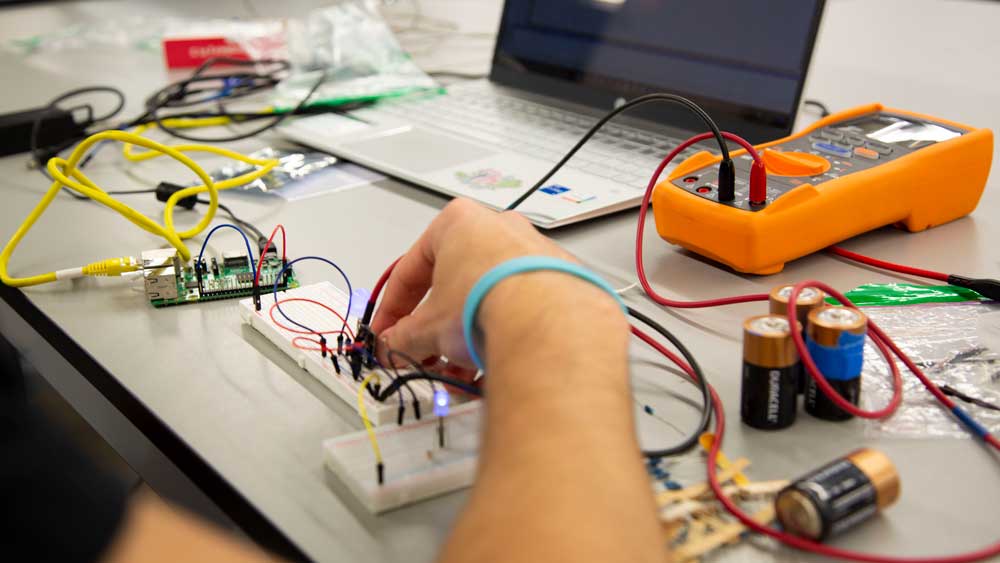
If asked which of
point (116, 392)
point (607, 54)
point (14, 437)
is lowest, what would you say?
Result: point (14, 437)

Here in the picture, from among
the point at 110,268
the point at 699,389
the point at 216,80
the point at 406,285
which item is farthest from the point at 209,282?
the point at 216,80

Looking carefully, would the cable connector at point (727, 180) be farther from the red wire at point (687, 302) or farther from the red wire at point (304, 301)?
the red wire at point (304, 301)

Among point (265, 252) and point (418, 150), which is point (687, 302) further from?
point (418, 150)

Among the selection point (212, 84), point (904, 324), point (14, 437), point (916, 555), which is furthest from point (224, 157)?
point (916, 555)

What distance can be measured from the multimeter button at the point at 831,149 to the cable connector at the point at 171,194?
0.72 meters

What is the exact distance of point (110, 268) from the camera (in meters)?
0.90

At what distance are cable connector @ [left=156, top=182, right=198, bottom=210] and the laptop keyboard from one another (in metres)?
0.38

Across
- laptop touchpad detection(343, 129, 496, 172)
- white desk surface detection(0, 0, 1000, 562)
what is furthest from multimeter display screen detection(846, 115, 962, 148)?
laptop touchpad detection(343, 129, 496, 172)

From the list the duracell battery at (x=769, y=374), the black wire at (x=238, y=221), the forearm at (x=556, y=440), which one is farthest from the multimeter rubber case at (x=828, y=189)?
the black wire at (x=238, y=221)

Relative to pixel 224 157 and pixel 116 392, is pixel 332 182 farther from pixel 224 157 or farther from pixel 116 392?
pixel 116 392

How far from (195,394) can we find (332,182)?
516mm

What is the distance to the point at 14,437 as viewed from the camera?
1.63 meters

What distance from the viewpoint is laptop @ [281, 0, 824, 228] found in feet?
3.59

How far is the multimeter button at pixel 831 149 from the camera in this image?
0.95 metres
